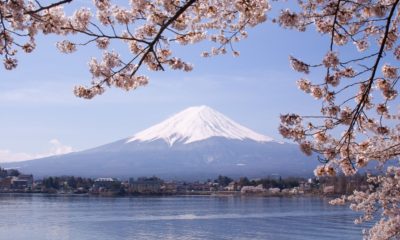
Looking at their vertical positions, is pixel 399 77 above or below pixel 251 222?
above

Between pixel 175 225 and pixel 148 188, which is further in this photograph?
pixel 148 188

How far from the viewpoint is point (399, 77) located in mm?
2283

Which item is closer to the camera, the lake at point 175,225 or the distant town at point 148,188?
the lake at point 175,225

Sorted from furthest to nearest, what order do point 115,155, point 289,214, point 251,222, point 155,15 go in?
1. point 115,155
2. point 289,214
3. point 251,222
4. point 155,15

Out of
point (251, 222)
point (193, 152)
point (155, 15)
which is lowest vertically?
point (251, 222)

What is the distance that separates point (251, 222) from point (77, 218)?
17.6 ft

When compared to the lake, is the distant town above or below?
above

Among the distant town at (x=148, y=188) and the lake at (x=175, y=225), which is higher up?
the distant town at (x=148, y=188)

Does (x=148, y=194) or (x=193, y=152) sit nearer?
(x=148, y=194)

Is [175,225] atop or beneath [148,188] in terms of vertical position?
beneath

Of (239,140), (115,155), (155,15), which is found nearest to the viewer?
(155,15)

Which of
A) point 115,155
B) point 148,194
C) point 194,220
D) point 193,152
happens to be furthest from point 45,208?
point 193,152

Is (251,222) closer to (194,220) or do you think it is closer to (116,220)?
(194,220)

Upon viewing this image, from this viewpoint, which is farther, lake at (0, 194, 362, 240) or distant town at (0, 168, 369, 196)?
distant town at (0, 168, 369, 196)
